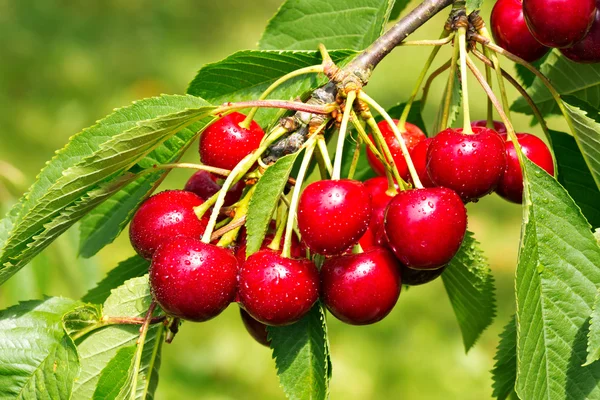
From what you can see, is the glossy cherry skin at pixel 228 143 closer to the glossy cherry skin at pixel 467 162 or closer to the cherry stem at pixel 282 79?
the cherry stem at pixel 282 79

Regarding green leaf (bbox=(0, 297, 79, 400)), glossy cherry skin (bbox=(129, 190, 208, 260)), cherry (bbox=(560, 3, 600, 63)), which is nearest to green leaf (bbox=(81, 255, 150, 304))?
green leaf (bbox=(0, 297, 79, 400))

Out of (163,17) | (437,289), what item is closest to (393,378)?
(437,289)

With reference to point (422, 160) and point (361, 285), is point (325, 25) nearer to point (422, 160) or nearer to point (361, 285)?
point (422, 160)

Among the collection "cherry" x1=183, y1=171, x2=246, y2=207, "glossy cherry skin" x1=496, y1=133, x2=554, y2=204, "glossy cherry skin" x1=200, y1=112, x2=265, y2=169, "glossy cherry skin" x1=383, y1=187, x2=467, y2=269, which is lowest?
"glossy cherry skin" x1=383, y1=187, x2=467, y2=269

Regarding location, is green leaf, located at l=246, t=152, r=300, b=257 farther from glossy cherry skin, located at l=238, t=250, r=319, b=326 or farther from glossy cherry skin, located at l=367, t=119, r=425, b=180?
glossy cherry skin, located at l=367, t=119, r=425, b=180

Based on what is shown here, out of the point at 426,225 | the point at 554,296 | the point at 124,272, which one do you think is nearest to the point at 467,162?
the point at 426,225
